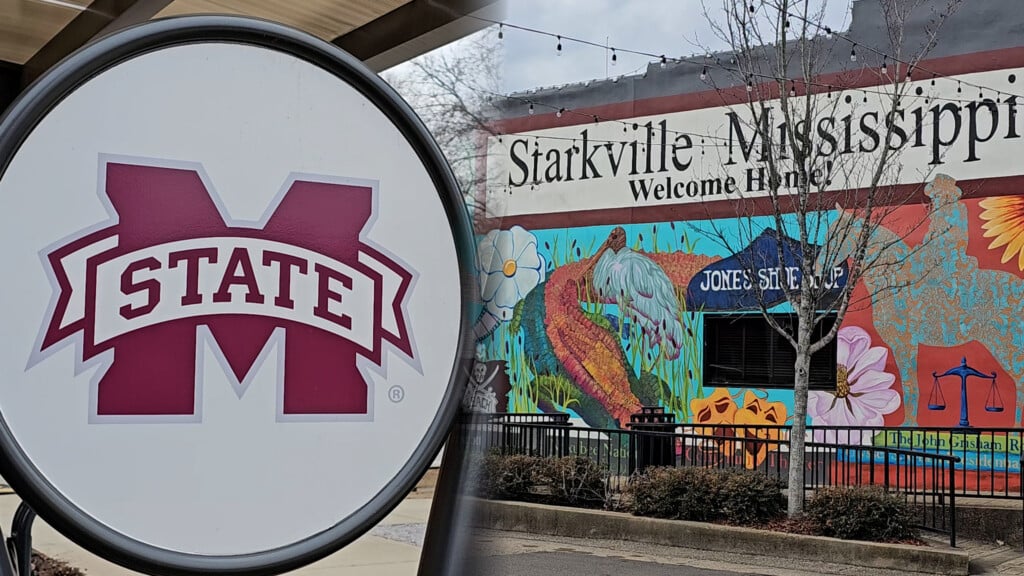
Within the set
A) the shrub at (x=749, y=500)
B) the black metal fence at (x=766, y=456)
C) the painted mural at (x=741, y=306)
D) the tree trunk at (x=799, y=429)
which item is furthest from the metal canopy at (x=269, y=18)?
→ the tree trunk at (x=799, y=429)

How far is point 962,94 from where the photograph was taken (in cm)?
827

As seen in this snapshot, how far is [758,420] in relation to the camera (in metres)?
9.01

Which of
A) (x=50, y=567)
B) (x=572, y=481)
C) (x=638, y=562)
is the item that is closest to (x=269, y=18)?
(x=50, y=567)

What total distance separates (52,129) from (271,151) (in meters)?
0.18

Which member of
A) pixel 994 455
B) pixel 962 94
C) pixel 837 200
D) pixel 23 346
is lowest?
pixel 994 455

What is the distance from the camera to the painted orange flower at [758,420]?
8891 mm

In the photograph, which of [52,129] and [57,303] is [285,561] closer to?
[57,303]

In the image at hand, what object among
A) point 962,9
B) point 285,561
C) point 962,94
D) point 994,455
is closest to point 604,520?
point 994,455

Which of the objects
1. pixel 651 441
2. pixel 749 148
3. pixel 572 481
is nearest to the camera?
pixel 572 481

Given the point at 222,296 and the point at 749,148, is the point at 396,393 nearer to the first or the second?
the point at 222,296

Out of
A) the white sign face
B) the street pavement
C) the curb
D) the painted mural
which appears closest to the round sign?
the curb

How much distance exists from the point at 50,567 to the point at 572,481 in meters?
7.47

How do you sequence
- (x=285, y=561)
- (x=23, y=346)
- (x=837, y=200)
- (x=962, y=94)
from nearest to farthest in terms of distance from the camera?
(x=23, y=346) → (x=285, y=561) → (x=962, y=94) → (x=837, y=200)

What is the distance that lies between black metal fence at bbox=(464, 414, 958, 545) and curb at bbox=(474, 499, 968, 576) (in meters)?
0.58
